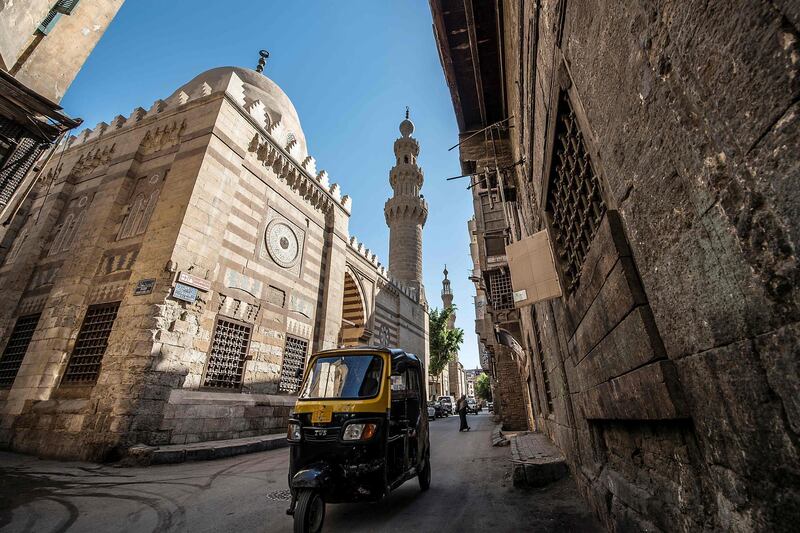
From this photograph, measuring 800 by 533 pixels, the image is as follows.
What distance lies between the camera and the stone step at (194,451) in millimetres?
6550

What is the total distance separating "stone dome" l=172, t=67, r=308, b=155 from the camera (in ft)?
52.7

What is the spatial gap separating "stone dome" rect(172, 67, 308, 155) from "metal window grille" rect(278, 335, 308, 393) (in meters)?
10.2

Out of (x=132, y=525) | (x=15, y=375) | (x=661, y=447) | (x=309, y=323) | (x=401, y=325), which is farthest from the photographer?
(x=401, y=325)

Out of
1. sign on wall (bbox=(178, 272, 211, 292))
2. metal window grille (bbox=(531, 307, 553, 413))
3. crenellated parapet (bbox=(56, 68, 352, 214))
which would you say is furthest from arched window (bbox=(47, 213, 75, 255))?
metal window grille (bbox=(531, 307, 553, 413))

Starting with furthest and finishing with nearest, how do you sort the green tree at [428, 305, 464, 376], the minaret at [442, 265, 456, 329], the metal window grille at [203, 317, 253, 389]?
the minaret at [442, 265, 456, 329] → the green tree at [428, 305, 464, 376] → the metal window grille at [203, 317, 253, 389]

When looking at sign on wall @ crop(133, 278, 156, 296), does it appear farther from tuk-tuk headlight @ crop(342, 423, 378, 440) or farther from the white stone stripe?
tuk-tuk headlight @ crop(342, 423, 378, 440)

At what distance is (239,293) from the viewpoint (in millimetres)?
10227

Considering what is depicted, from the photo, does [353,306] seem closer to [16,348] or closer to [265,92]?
[265,92]

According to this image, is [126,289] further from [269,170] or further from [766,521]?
[766,521]

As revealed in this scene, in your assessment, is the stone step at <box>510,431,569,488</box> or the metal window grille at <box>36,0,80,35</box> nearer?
the stone step at <box>510,431,569,488</box>

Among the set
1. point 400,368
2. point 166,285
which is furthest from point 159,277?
point 400,368

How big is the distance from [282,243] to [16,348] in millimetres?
8181

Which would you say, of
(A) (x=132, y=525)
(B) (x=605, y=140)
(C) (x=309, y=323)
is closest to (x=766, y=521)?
(B) (x=605, y=140)

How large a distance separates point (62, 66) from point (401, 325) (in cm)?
2008
